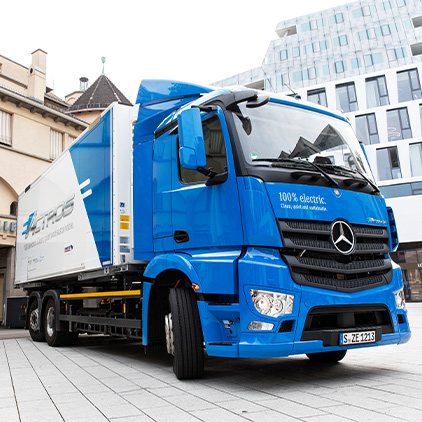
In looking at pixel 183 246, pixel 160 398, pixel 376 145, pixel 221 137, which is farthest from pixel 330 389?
pixel 376 145

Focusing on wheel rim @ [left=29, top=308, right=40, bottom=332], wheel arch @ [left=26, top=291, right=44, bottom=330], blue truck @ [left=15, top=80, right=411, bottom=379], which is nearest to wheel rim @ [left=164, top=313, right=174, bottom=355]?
blue truck @ [left=15, top=80, right=411, bottom=379]

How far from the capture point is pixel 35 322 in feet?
35.1

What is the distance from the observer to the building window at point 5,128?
21.6 metres

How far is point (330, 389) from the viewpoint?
4.52 m

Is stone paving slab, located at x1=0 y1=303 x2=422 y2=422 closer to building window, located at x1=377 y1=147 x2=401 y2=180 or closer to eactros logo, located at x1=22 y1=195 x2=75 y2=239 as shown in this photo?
eactros logo, located at x1=22 y1=195 x2=75 y2=239

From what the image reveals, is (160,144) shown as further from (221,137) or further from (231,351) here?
(231,351)

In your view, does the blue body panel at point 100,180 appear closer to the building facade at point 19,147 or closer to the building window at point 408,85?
the building facade at point 19,147

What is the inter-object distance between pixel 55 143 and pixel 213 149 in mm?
20924

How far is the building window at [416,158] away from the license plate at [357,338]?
27.7 m

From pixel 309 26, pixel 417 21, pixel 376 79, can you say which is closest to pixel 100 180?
pixel 376 79

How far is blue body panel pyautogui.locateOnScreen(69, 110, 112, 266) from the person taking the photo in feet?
22.2

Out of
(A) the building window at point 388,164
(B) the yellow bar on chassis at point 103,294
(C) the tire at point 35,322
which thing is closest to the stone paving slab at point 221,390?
(B) the yellow bar on chassis at point 103,294

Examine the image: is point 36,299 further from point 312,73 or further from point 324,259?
point 312,73

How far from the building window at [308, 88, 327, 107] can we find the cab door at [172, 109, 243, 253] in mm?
31023
